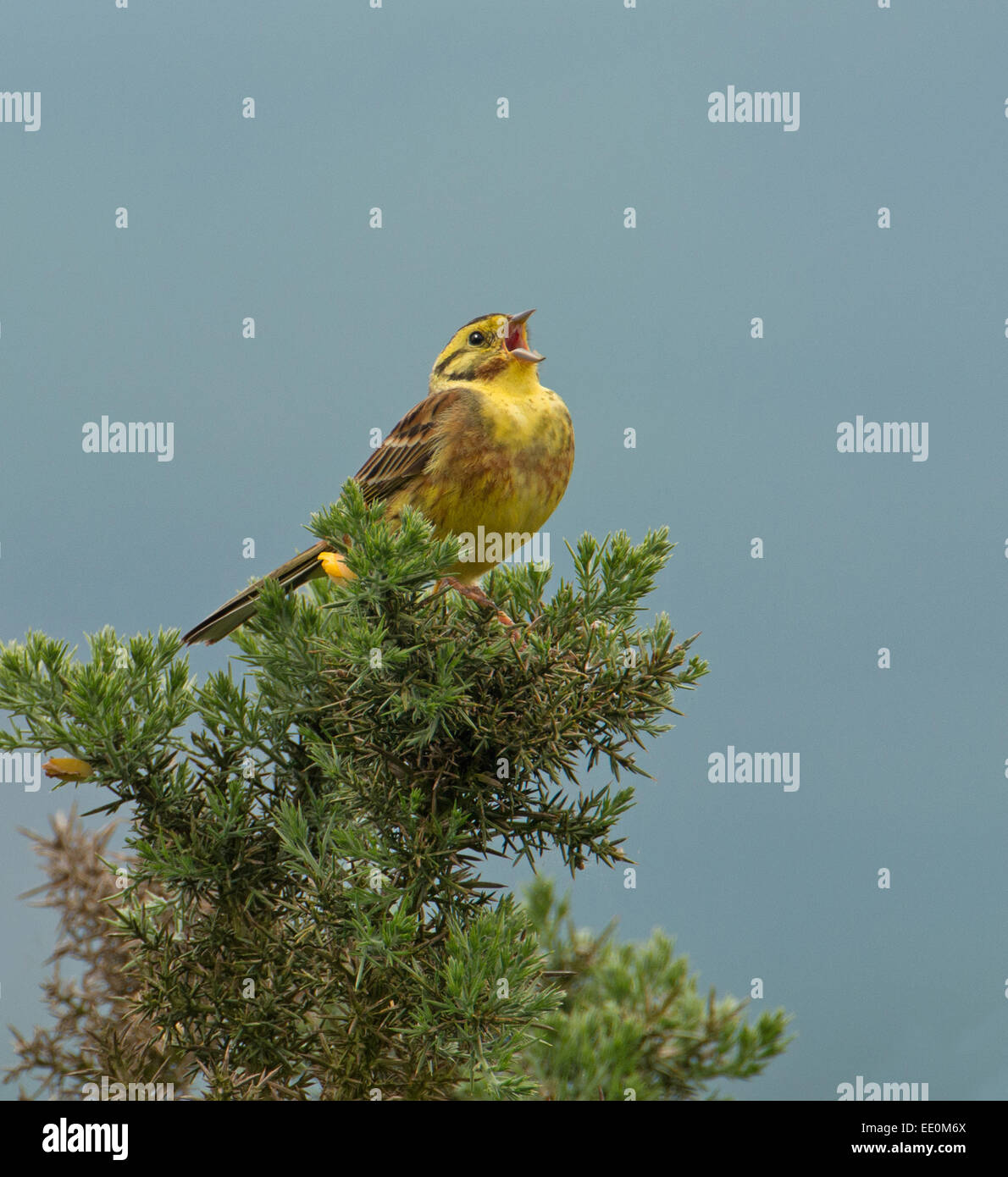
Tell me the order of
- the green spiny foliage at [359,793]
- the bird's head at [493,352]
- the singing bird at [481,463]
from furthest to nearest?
the bird's head at [493,352] → the singing bird at [481,463] → the green spiny foliage at [359,793]

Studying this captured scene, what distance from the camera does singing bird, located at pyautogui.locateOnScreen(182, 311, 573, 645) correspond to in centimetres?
439

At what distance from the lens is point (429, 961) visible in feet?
9.29

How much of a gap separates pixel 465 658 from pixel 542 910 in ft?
7.28

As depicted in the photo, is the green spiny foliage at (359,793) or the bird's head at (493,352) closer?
the green spiny foliage at (359,793)

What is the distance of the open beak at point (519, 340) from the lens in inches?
185

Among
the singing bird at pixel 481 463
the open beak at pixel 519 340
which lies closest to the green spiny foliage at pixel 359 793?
the singing bird at pixel 481 463

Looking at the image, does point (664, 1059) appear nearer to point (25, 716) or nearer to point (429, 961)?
point (429, 961)

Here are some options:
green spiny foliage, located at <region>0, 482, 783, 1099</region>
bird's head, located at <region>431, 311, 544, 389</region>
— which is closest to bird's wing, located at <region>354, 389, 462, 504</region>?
bird's head, located at <region>431, 311, 544, 389</region>

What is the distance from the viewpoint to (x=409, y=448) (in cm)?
457

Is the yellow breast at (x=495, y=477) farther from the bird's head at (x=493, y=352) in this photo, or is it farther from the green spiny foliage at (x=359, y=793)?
the green spiny foliage at (x=359, y=793)

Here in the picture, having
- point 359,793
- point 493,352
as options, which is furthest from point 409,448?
point 359,793

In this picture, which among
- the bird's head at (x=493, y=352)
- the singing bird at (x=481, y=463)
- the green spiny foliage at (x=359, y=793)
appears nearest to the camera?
the green spiny foliage at (x=359, y=793)

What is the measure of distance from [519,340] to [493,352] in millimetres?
132
